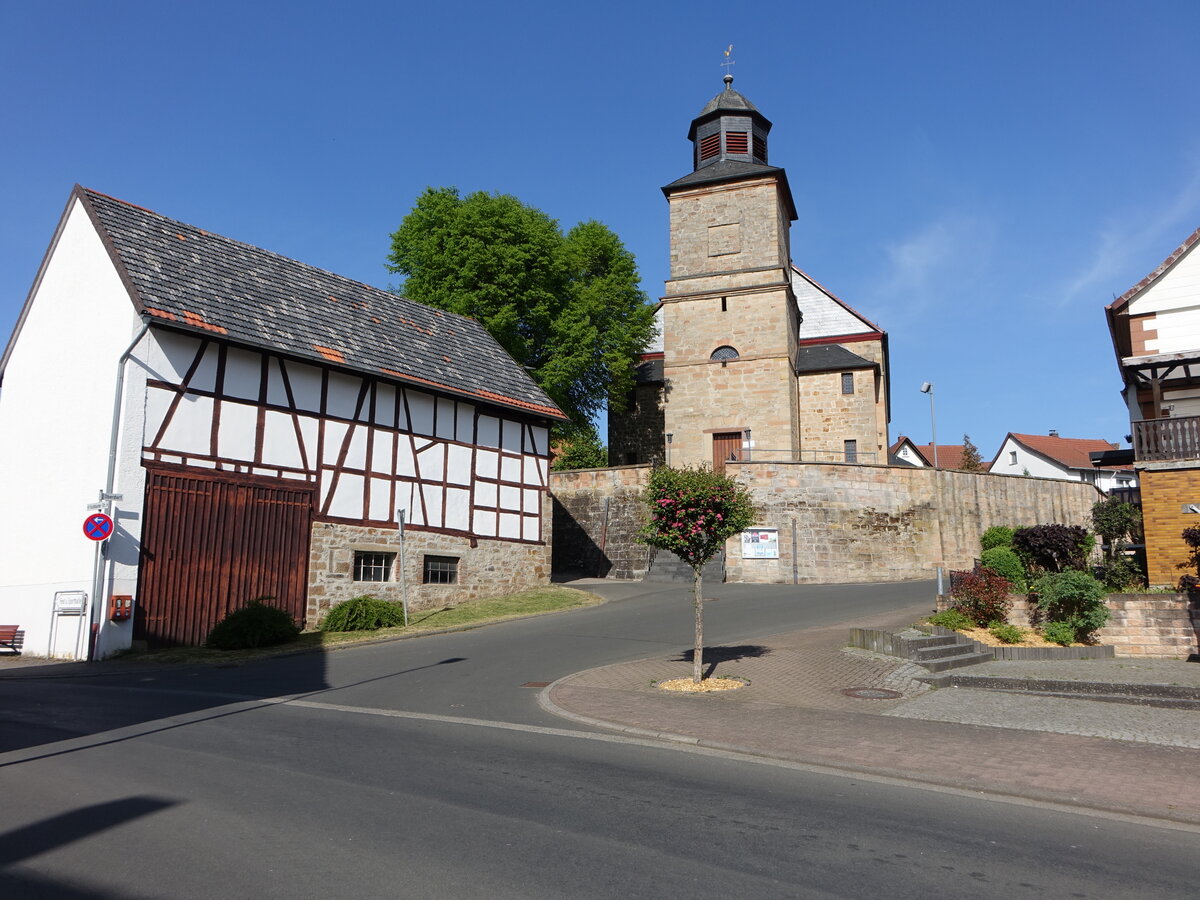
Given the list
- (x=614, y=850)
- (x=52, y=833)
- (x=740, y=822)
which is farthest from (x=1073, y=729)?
(x=52, y=833)

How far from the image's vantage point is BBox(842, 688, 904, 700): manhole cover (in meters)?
11.9

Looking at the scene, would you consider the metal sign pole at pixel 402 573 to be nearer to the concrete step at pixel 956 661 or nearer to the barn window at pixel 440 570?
the barn window at pixel 440 570

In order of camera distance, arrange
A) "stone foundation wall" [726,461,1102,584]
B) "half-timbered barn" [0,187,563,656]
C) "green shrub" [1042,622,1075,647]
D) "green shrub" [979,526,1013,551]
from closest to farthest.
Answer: "green shrub" [1042,622,1075,647], "half-timbered barn" [0,187,563,656], "green shrub" [979,526,1013,551], "stone foundation wall" [726,461,1102,584]

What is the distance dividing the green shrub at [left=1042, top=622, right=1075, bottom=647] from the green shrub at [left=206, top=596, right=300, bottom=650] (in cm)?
1454

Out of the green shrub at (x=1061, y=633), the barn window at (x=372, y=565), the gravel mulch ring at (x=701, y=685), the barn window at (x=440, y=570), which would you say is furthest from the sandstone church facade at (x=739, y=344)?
Result: the gravel mulch ring at (x=701, y=685)

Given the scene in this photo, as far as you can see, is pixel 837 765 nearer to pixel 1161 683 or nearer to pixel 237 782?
pixel 237 782

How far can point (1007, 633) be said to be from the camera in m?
16.0

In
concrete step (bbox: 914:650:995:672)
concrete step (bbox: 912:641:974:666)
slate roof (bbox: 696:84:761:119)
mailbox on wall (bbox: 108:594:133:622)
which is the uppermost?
slate roof (bbox: 696:84:761:119)

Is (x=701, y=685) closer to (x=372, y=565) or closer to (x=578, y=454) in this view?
(x=372, y=565)

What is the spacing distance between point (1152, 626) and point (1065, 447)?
181ft

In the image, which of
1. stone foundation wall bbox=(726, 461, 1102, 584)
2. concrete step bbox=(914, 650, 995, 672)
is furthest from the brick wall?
stone foundation wall bbox=(726, 461, 1102, 584)

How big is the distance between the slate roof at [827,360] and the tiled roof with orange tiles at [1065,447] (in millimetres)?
28238

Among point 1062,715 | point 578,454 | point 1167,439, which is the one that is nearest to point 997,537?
point 1167,439

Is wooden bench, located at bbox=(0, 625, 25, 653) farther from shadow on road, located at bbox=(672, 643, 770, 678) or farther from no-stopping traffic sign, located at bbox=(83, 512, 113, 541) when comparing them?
shadow on road, located at bbox=(672, 643, 770, 678)
